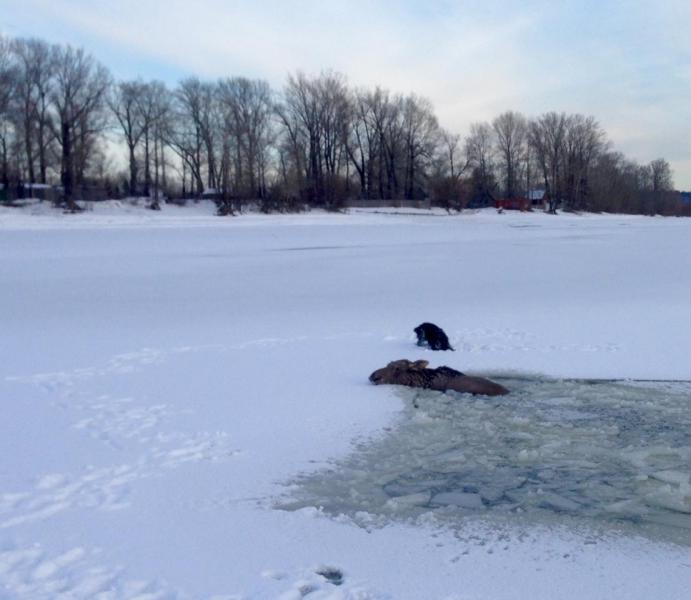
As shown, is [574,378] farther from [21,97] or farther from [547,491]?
[21,97]

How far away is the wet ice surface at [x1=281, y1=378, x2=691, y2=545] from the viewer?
5047 mm

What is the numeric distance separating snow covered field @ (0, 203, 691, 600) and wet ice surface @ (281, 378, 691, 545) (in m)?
0.11

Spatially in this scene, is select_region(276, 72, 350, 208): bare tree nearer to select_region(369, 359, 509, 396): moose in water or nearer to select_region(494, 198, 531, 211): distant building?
select_region(494, 198, 531, 211): distant building

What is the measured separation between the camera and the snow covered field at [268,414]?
420cm

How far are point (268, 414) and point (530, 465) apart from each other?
2.60 m

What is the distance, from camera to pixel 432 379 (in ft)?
27.9

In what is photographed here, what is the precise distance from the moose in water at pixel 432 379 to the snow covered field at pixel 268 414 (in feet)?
0.91

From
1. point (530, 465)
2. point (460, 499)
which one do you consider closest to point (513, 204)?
point (530, 465)

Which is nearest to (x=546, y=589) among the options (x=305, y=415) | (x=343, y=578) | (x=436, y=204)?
(x=343, y=578)

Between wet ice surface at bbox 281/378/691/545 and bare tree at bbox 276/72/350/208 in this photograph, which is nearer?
wet ice surface at bbox 281/378/691/545

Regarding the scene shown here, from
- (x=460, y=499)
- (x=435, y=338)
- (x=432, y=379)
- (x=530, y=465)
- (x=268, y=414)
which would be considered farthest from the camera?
(x=435, y=338)

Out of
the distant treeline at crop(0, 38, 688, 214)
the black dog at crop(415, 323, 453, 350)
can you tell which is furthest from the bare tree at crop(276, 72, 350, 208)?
the black dog at crop(415, 323, 453, 350)

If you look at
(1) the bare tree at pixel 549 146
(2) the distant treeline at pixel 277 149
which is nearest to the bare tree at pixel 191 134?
(2) the distant treeline at pixel 277 149

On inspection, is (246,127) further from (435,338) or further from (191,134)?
(435,338)
